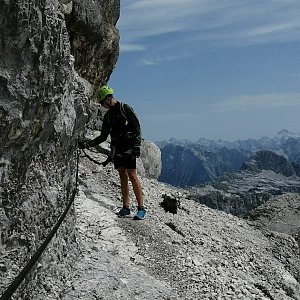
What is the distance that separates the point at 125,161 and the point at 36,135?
6.43 meters

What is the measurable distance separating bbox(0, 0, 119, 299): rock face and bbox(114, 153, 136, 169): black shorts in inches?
132

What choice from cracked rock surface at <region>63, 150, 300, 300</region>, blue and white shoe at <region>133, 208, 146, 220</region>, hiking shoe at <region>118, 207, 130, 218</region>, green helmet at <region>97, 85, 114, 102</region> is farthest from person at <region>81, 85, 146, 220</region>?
cracked rock surface at <region>63, 150, 300, 300</region>

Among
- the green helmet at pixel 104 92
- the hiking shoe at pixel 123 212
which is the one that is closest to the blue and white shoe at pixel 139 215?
Answer: the hiking shoe at pixel 123 212

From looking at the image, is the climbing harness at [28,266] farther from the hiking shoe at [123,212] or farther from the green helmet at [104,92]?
the hiking shoe at [123,212]

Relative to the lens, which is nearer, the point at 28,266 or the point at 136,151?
the point at 28,266

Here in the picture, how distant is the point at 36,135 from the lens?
819 cm

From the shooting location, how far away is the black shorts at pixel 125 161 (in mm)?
14438

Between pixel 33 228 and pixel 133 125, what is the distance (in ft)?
20.5

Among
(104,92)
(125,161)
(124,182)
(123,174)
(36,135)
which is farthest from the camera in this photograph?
(124,182)

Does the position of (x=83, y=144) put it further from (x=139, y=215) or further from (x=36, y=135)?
(x=36, y=135)

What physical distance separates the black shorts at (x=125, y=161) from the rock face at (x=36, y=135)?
11.0 feet

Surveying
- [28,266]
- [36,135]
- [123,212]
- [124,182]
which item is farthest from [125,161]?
[28,266]

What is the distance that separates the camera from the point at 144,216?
1592 centimetres

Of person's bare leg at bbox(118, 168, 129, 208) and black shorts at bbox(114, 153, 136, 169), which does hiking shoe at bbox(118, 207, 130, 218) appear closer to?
person's bare leg at bbox(118, 168, 129, 208)
